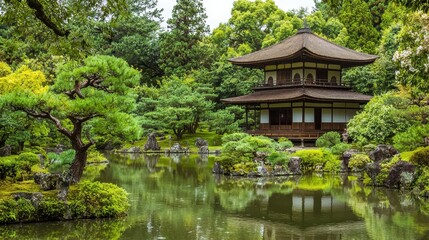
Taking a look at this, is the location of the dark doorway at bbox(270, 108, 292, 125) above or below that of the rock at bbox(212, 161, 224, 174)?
above

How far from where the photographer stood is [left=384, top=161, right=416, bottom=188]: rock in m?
17.2

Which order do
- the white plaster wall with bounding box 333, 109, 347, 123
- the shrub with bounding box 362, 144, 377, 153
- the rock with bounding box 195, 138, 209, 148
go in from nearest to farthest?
1. the shrub with bounding box 362, 144, 377, 153
2. the white plaster wall with bounding box 333, 109, 347, 123
3. the rock with bounding box 195, 138, 209, 148

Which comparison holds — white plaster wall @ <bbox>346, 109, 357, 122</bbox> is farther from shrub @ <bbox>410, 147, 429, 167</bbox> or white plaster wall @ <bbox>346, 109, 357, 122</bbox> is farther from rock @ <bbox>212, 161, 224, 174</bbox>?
shrub @ <bbox>410, 147, 429, 167</bbox>

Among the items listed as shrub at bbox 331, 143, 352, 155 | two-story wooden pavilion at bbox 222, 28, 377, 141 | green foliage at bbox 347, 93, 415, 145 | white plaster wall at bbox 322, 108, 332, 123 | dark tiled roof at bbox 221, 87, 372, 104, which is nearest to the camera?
green foliage at bbox 347, 93, 415, 145

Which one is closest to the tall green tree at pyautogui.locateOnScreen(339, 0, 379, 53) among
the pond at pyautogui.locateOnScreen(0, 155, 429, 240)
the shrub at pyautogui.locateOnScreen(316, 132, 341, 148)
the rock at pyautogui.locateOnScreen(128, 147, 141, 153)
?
the shrub at pyautogui.locateOnScreen(316, 132, 341, 148)

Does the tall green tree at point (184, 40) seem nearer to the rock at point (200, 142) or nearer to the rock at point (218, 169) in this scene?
the rock at point (200, 142)

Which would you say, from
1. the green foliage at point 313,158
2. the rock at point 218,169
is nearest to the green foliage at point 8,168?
the rock at point 218,169

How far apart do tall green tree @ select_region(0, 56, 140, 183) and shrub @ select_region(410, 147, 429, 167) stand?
31.1ft

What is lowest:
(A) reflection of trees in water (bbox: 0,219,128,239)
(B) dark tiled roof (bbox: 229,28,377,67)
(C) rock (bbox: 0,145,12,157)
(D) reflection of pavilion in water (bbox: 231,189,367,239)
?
(A) reflection of trees in water (bbox: 0,219,128,239)

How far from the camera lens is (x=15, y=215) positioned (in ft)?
36.9

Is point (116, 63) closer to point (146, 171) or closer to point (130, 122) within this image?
point (130, 122)

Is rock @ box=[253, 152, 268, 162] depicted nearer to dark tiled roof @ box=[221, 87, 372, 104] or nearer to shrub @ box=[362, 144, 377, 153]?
shrub @ box=[362, 144, 377, 153]

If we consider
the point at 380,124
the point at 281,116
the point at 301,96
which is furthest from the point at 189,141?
the point at 380,124

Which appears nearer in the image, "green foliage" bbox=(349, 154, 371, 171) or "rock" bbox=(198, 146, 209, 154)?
"green foliage" bbox=(349, 154, 371, 171)
